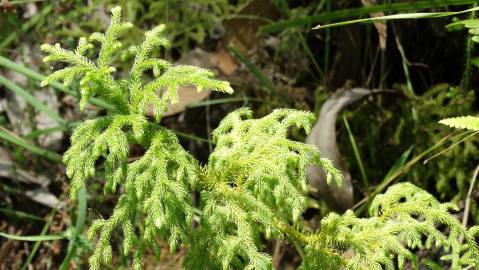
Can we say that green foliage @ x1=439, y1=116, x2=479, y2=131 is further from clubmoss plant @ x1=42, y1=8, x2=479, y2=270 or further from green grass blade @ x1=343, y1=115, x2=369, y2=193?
green grass blade @ x1=343, y1=115, x2=369, y2=193

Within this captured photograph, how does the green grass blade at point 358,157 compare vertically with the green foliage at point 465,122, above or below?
below

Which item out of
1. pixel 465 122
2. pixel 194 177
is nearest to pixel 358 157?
pixel 465 122

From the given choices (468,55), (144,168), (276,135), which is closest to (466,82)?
(468,55)

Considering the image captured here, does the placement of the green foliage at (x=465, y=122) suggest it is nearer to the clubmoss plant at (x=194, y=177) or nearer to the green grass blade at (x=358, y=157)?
the clubmoss plant at (x=194, y=177)

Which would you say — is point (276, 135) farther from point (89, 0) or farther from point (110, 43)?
point (89, 0)

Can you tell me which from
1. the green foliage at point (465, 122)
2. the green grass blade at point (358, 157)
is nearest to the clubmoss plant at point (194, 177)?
the green foliage at point (465, 122)

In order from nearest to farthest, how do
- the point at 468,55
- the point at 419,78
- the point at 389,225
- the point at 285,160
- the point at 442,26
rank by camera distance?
the point at 285,160
the point at 389,225
the point at 468,55
the point at 442,26
the point at 419,78

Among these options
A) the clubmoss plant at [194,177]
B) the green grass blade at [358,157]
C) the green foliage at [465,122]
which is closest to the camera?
the clubmoss plant at [194,177]

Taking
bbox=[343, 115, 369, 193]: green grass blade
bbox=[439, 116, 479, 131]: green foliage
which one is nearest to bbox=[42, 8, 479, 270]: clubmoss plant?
bbox=[439, 116, 479, 131]: green foliage
